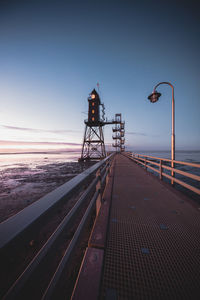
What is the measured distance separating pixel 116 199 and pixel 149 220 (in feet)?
3.33

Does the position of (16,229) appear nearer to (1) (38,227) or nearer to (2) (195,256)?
(1) (38,227)

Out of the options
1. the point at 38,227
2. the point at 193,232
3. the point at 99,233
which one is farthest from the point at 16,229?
the point at 193,232

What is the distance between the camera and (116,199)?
3.13 metres

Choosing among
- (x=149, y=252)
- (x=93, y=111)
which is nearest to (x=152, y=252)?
(x=149, y=252)

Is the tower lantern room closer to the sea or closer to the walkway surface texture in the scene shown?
the sea

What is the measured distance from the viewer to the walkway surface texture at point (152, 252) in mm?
1216

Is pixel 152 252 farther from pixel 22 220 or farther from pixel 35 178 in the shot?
pixel 35 178

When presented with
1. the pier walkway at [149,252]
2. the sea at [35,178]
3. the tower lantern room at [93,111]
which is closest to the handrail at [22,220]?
the pier walkway at [149,252]

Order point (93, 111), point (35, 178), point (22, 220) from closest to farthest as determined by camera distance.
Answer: point (22, 220), point (35, 178), point (93, 111)

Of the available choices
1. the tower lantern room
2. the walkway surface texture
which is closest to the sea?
the walkway surface texture

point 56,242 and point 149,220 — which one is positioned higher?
point 56,242

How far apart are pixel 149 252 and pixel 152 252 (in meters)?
0.04

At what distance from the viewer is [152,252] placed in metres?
1.60

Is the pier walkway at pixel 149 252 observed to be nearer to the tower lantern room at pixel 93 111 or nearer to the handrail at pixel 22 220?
the handrail at pixel 22 220
